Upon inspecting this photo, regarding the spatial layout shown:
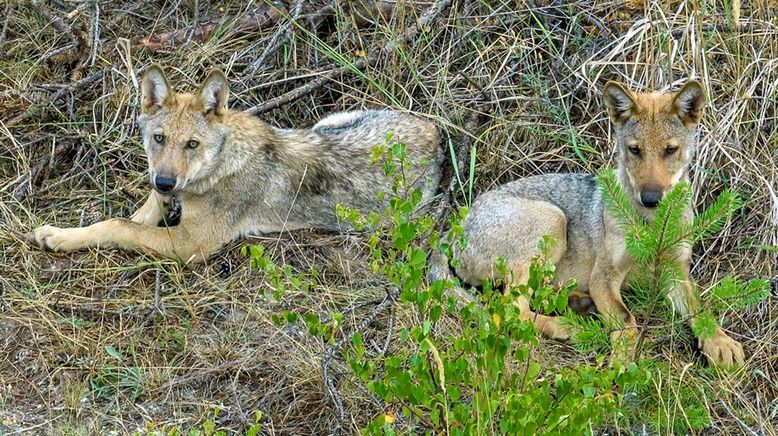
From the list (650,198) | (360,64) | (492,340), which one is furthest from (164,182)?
(492,340)

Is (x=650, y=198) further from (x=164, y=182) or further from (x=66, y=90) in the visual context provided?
(x=66, y=90)

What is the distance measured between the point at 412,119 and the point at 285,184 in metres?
0.96

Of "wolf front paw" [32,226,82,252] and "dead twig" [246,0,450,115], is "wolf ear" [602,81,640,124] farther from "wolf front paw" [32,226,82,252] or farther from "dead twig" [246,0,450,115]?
"wolf front paw" [32,226,82,252]

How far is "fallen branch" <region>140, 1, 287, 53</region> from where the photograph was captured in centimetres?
775

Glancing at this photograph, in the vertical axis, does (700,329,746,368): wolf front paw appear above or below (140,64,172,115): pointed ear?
below

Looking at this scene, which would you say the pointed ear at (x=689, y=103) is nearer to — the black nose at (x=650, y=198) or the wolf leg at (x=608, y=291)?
the black nose at (x=650, y=198)

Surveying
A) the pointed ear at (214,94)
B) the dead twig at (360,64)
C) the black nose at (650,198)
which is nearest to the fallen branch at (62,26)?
the dead twig at (360,64)

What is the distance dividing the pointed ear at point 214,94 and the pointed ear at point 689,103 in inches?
99.7

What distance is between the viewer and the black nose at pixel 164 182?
6.22 metres

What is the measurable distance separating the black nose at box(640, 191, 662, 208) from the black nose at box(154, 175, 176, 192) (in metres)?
2.56

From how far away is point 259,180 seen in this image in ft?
22.3

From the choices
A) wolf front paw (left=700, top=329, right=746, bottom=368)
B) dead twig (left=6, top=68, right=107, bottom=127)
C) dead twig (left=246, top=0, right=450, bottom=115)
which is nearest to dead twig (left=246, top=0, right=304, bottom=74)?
dead twig (left=246, top=0, right=450, bottom=115)

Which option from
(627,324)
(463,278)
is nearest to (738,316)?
(627,324)

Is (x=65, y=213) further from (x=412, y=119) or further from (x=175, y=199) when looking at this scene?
(x=412, y=119)
